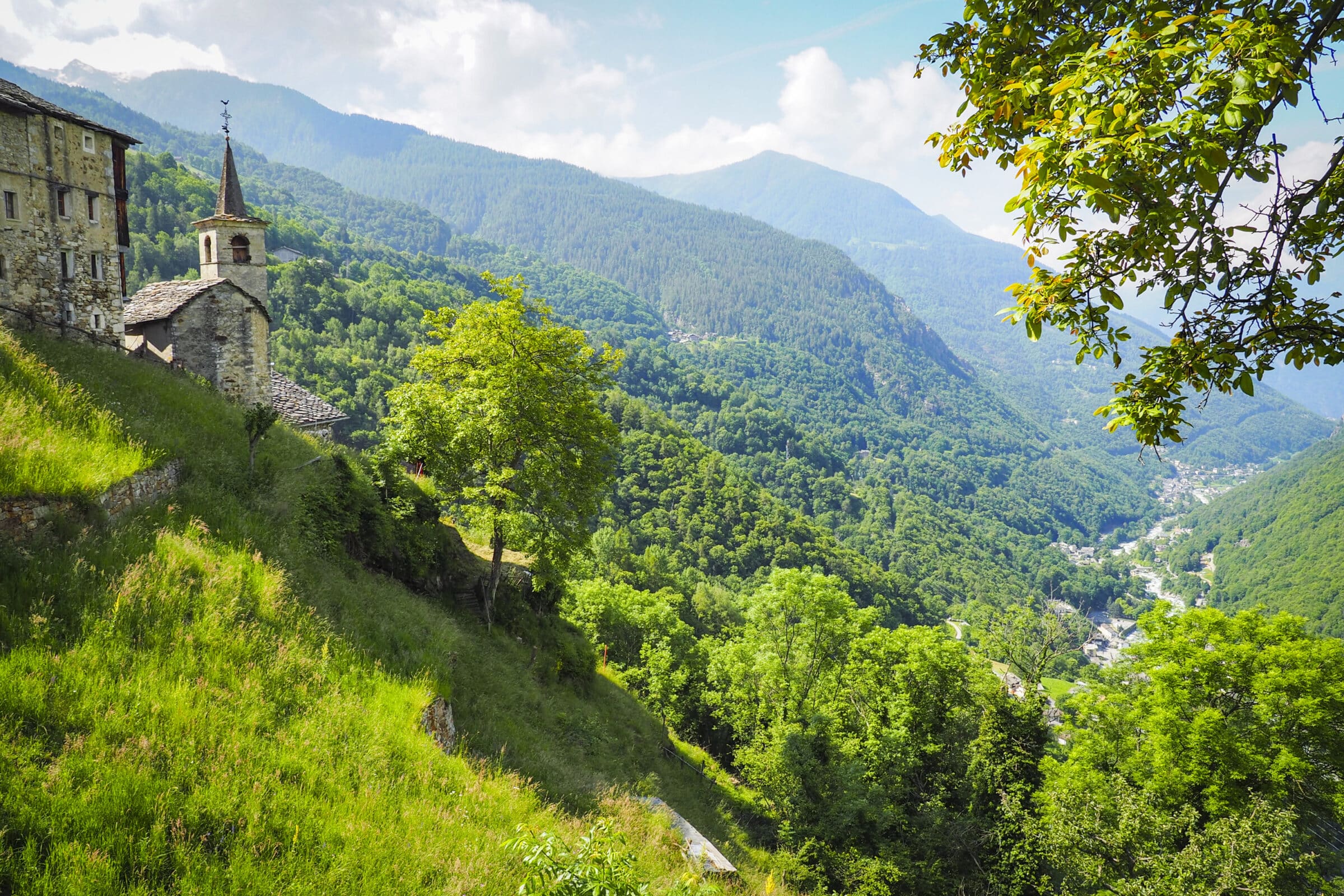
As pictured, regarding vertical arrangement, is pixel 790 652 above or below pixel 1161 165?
below

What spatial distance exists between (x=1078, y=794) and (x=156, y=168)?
159m

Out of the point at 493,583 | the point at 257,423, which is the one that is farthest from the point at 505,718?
the point at 257,423

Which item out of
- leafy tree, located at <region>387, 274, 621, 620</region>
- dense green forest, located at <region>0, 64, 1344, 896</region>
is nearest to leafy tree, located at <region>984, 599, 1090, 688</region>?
dense green forest, located at <region>0, 64, 1344, 896</region>

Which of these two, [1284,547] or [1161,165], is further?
[1284,547]

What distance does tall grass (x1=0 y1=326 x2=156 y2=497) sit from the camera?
7.34 metres

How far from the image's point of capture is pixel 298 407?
2088 cm

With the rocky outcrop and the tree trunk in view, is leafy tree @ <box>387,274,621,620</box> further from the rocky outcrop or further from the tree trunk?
the rocky outcrop

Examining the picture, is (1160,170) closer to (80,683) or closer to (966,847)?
(80,683)

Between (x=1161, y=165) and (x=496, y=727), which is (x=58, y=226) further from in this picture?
(x=1161, y=165)

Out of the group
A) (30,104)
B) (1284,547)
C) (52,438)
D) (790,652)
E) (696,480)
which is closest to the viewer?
(52,438)

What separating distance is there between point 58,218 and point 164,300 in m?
4.76

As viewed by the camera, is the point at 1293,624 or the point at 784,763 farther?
the point at 784,763

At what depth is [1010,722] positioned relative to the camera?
→ 19297mm

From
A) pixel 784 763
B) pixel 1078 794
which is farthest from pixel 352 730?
pixel 1078 794
